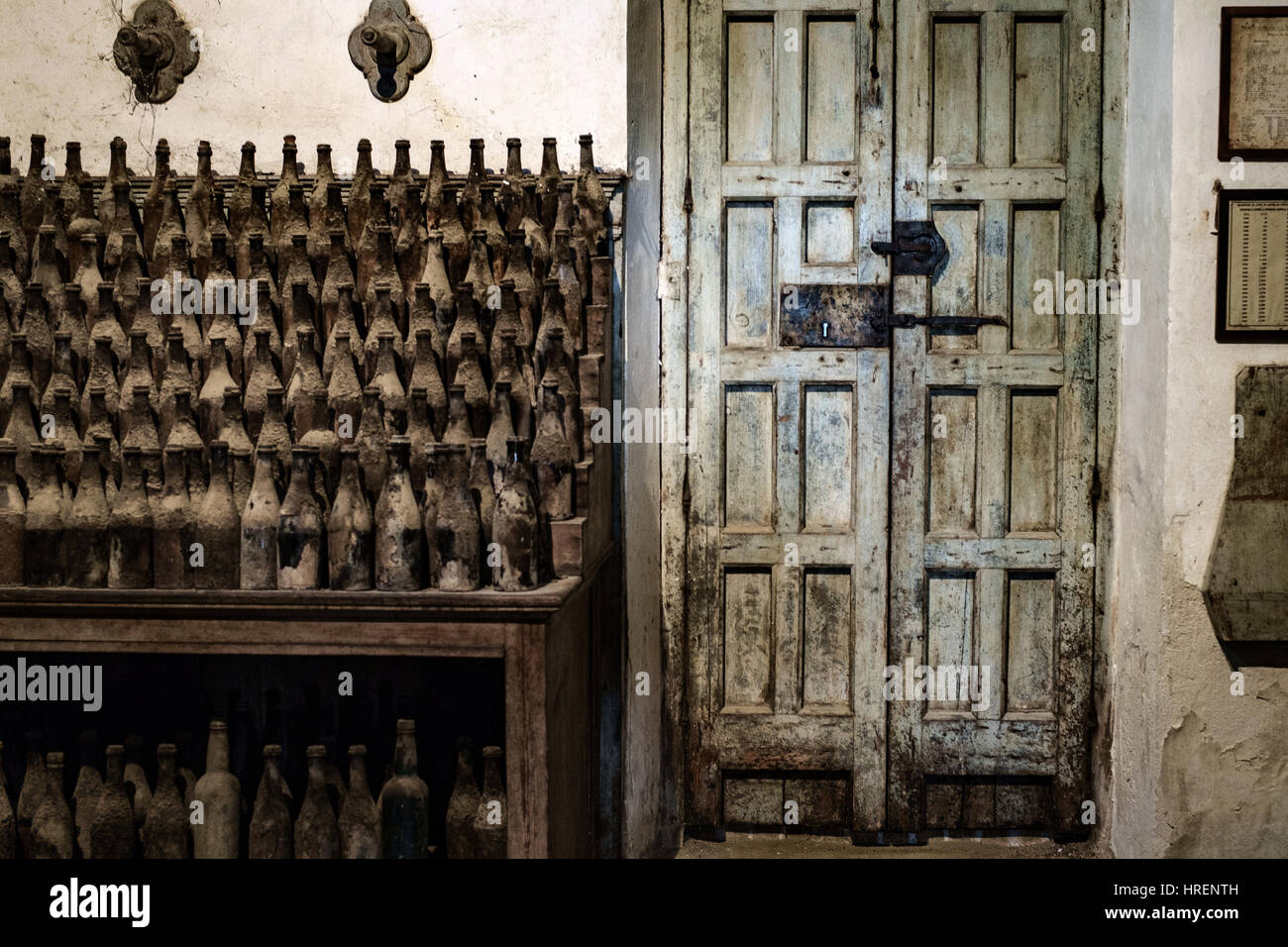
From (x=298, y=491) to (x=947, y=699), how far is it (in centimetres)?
205

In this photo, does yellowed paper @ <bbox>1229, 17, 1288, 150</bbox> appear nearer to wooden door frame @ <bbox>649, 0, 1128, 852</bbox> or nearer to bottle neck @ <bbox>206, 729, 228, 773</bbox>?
wooden door frame @ <bbox>649, 0, 1128, 852</bbox>

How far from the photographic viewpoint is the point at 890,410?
3.52 m

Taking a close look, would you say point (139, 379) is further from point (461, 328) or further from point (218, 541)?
point (461, 328)

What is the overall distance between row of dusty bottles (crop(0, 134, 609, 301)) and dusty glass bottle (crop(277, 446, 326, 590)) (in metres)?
0.64

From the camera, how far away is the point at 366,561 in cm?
246

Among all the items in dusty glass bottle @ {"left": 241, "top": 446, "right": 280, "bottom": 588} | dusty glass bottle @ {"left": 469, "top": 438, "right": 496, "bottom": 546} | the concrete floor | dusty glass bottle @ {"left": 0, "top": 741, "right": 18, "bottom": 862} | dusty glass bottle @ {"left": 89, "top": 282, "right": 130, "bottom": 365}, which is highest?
dusty glass bottle @ {"left": 89, "top": 282, "right": 130, "bottom": 365}

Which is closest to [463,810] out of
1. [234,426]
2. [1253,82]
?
[234,426]

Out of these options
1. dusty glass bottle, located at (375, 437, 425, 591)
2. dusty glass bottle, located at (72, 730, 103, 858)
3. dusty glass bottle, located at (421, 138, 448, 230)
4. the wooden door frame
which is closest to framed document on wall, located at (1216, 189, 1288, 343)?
the wooden door frame

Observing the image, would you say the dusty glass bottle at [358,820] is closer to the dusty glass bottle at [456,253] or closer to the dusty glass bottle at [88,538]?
the dusty glass bottle at [88,538]

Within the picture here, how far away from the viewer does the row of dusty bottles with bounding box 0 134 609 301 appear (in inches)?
115

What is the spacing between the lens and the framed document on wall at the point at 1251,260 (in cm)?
313

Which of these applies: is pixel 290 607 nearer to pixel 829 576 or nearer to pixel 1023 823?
pixel 829 576

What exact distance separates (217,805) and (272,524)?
688 mm

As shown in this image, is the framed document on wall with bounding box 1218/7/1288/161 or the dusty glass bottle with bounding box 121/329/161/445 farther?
the framed document on wall with bounding box 1218/7/1288/161
